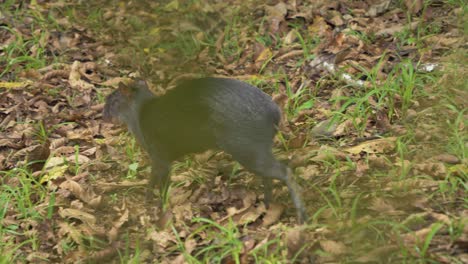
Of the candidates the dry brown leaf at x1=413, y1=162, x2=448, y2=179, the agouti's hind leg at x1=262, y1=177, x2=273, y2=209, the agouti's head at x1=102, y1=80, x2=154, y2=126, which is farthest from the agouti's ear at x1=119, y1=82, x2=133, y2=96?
the dry brown leaf at x1=413, y1=162, x2=448, y2=179

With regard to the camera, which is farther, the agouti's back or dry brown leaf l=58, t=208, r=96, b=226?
dry brown leaf l=58, t=208, r=96, b=226

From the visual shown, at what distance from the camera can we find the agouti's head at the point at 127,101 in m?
3.81

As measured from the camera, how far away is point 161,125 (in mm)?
3572

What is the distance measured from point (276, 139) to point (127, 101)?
0.97 meters

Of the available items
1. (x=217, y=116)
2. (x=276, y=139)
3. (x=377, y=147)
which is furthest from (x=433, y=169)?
(x=217, y=116)

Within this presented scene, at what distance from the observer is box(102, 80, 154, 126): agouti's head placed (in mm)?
3812

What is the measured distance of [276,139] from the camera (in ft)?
14.1

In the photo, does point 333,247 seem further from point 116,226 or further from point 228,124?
point 116,226

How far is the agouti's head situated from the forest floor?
0.80 feet

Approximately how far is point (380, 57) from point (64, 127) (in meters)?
2.35

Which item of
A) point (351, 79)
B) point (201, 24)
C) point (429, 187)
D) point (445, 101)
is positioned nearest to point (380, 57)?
point (351, 79)

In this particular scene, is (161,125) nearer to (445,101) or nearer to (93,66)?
(445,101)

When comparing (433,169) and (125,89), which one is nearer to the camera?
(433,169)

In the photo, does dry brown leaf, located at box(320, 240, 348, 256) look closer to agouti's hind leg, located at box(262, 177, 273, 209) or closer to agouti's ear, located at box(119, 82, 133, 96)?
agouti's hind leg, located at box(262, 177, 273, 209)
